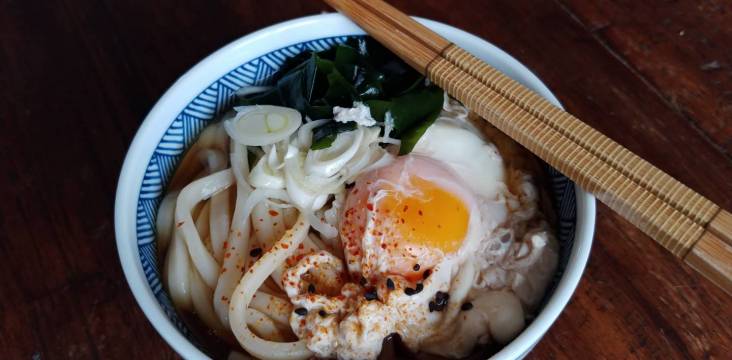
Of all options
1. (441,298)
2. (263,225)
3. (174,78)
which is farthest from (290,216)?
(174,78)

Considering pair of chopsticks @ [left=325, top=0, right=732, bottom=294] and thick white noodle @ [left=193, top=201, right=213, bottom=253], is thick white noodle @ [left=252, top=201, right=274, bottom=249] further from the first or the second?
pair of chopsticks @ [left=325, top=0, right=732, bottom=294]

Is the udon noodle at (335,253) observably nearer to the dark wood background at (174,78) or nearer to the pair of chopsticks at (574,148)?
the pair of chopsticks at (574,148)

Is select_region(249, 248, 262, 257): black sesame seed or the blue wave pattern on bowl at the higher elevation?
the blue wave pattern on bowl

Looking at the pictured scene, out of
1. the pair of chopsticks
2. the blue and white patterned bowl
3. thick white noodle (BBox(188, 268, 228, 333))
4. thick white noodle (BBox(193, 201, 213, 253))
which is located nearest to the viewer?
the pair of chopsticks

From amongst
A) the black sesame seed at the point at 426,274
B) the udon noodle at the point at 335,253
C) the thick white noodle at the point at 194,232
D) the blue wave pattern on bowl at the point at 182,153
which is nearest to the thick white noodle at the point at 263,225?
the udon noodle at the point at 335,253

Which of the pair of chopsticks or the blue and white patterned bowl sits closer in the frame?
the pair of chopsticks

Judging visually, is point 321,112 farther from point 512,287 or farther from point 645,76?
point 645,76

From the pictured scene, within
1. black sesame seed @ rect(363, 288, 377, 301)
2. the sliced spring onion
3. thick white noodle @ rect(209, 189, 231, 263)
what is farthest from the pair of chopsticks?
thick white noodle @ rect(209, 189, 231, 263)

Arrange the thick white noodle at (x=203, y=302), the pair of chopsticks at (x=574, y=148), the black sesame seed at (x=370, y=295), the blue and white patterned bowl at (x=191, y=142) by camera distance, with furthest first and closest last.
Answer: the thick white noodle at (x=203, y=302), the black sesame seed at (x=370, y=295), the blue and white patterned bowl at (x=191, y=142), the pair of chopsticks at (x=574, y=148)
